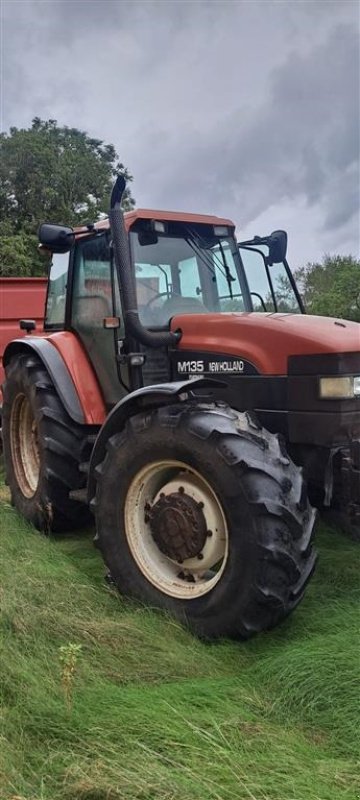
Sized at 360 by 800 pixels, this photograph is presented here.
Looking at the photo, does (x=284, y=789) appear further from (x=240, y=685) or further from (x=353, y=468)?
(x=353, y=468)

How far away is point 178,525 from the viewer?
287 cm

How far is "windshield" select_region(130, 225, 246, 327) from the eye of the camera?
377cm

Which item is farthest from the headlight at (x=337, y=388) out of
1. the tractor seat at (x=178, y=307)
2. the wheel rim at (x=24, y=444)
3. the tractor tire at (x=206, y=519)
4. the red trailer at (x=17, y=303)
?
the red trailer at (x=17, y=303)

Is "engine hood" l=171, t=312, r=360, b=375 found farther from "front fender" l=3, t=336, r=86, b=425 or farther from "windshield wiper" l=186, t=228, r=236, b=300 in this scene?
"front fender" l=3, t=336, r=86, b=425

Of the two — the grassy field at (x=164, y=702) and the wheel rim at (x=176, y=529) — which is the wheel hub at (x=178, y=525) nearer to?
the wheel rim at (x=176, y=529)

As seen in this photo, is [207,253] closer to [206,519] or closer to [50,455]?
[50,455]

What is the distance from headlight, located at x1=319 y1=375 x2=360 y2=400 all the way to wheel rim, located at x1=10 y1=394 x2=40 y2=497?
238cm

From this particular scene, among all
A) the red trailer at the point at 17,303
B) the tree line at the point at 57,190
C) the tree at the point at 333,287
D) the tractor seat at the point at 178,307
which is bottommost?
the tractor seat at the point at 178,307

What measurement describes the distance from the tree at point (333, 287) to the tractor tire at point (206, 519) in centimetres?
1474

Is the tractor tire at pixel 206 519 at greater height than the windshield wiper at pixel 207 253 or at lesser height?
lesser

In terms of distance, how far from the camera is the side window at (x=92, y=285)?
3984 millimetres

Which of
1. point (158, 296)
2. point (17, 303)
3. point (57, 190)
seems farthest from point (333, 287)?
point (158, 296)

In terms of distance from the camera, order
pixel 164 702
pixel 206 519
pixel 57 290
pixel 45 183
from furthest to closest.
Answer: pixel 45 183, pixel 57 290, pixel 206 519, pixel 164 702

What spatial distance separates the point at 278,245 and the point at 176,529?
2296 millimetres
